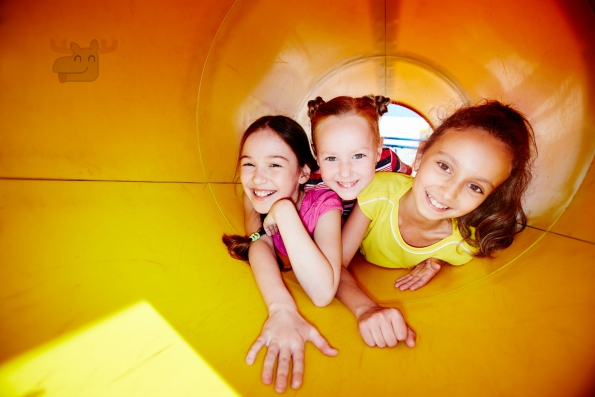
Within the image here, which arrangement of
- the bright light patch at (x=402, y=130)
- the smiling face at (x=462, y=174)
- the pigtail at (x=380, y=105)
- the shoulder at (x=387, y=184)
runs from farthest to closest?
the bright light patch at (x=402, y=130)
the pigtail at (x=380, y=105)
the shoulder at (x=387, y=184)
the smiling face at (x=462, y=174)

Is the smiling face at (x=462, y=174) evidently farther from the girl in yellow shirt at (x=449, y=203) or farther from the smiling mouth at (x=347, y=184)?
the smiling mouth at (x=347, y=184)

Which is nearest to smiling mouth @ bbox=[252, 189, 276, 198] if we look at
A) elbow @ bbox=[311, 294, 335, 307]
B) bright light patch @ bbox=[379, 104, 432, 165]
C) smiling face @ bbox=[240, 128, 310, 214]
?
smiling face @ bbox=[240, 128, 310, 214]

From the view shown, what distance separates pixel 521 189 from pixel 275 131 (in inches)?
32.8

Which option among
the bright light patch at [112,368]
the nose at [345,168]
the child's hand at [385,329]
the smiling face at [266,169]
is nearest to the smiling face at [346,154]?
the nose at [345,168]

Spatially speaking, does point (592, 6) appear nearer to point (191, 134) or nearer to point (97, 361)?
point (191, 134)

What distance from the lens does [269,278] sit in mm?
994

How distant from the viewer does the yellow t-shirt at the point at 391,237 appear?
1205 millimetres

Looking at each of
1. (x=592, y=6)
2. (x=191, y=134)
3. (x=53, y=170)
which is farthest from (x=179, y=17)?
(x=592, y=6)

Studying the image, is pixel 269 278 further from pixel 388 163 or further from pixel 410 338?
pixel 388 163

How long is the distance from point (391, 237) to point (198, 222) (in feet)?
2.12

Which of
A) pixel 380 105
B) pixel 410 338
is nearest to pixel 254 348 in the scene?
pixel 410 338

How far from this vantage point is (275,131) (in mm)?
1207

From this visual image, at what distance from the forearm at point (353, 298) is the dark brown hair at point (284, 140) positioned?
0.77 feet

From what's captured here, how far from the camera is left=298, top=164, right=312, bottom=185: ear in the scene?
1290 mm
